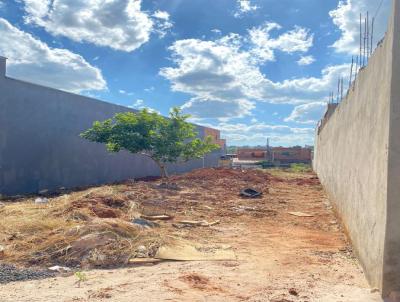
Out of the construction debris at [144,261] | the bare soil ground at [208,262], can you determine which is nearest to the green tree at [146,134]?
the bare soil ground at [208,262]

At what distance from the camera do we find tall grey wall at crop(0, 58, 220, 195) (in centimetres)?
1405

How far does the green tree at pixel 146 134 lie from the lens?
16.3 metres

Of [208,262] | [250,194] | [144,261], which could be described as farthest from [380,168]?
[250,194]

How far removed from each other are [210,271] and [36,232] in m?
3.56

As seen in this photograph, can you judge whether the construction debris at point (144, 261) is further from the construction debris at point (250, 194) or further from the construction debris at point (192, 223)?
the construction debris at point (250, 194)

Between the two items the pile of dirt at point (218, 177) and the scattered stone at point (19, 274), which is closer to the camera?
the scattered stone at point (19, 274)

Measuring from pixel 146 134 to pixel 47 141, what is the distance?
4.14 meters

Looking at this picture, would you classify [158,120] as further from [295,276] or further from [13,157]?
[295,276]

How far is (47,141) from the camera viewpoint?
1593 cm

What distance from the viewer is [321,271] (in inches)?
191

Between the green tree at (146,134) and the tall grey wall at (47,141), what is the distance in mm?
1365

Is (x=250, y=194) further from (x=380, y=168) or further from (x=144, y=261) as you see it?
(x=380, y=168)

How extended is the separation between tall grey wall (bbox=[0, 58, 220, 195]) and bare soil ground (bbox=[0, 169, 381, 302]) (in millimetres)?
5577

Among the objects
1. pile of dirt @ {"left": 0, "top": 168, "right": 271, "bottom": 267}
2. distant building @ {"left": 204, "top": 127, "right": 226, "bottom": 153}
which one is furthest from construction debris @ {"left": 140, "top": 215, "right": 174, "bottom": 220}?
distant building @ {"left": 204, "top": 127, "right": 226, "bottom": 153}
